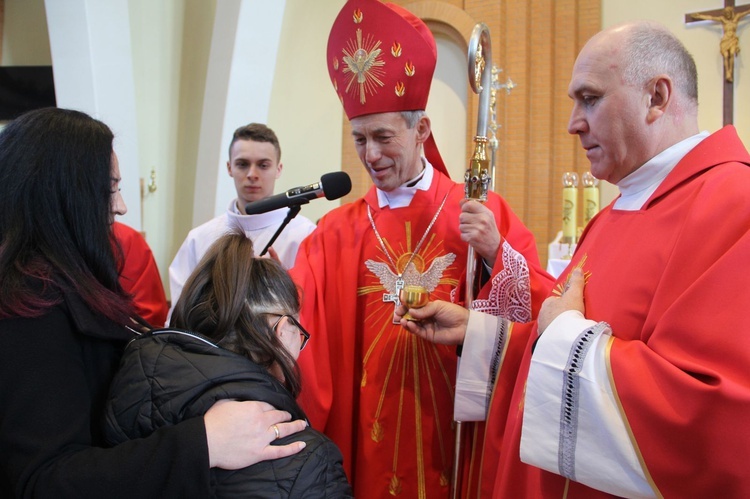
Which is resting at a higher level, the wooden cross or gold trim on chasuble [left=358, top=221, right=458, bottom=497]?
the wooden cross

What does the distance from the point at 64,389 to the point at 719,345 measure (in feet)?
3.94

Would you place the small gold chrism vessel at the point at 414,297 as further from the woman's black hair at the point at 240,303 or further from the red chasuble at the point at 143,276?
the red chasuble at the point at 143,276

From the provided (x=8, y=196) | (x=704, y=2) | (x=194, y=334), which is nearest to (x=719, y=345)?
(x=194, y=334)

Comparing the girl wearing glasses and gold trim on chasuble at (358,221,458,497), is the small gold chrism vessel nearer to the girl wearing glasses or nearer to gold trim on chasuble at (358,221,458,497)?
gold trim on chasuble at (358,221,458,497)

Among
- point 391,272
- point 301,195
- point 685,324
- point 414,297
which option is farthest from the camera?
point 391,272

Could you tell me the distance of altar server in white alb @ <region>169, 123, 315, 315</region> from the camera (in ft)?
12.1

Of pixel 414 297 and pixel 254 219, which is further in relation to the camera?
pixel 254 219

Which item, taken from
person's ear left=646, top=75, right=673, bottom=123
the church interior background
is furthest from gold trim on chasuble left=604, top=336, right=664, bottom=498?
the church interior background

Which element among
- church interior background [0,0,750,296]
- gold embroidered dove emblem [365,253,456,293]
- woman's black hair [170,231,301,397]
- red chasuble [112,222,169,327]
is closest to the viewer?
woman's black hair [170,231,301,397]

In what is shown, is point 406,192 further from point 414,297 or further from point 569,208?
point 569,208

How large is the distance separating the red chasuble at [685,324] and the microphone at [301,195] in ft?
2.85

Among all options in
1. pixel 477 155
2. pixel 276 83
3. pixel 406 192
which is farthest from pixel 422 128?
pixel 276 83

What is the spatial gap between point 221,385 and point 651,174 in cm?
111

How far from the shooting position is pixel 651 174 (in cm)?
158
